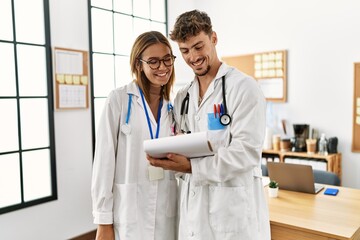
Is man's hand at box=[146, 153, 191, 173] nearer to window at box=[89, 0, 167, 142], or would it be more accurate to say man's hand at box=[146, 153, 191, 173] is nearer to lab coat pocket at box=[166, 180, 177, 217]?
lab coat pocket at box=[166, 180, 177, 217]

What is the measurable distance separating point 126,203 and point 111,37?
9.17 feet

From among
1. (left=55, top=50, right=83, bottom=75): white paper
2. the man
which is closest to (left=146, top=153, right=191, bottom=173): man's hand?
the man

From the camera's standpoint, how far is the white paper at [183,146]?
120cm

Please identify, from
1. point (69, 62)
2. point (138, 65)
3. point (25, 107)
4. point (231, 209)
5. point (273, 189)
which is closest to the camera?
point (231, 209)

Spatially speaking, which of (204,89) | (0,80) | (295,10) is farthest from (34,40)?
(295,10)

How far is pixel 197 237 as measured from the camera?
4.63 ft

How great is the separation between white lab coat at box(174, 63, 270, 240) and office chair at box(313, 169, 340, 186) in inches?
55.5

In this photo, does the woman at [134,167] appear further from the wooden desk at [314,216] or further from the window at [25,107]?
the window at [25,107]

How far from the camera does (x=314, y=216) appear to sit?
1833mm

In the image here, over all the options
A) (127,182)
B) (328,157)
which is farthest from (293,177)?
(328,157)

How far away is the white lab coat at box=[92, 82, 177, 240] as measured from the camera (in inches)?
60.7

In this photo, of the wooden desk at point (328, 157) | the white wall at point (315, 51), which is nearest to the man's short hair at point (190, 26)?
the wooden desk at point (328, 157)

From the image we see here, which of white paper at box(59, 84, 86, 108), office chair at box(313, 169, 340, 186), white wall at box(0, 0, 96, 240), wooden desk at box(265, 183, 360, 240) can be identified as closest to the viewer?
wooden desk at box(265, 183, 360, 240)

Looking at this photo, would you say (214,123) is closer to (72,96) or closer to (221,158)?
(221,158)
